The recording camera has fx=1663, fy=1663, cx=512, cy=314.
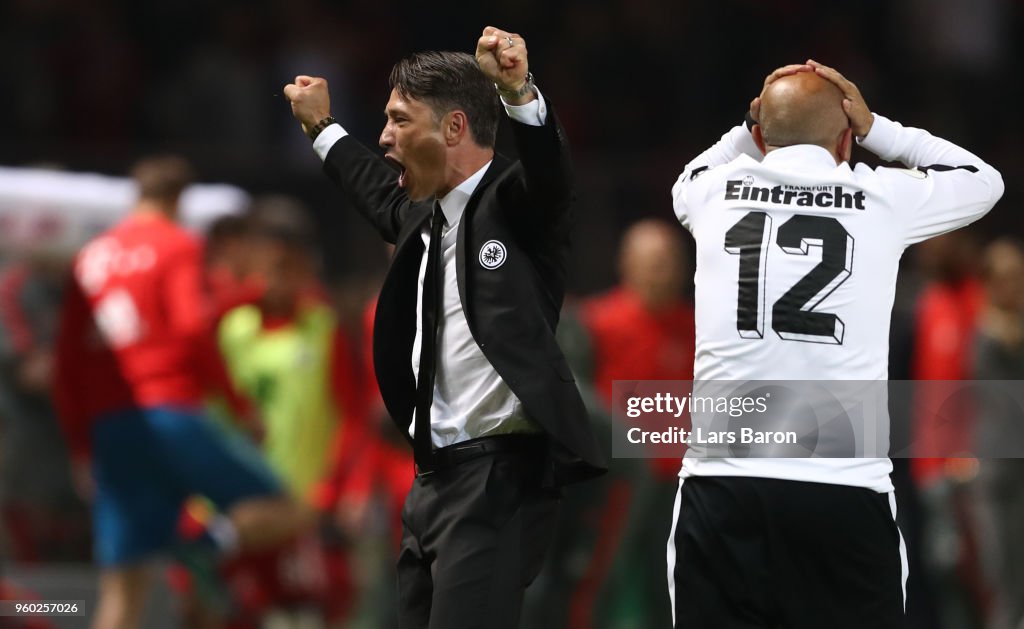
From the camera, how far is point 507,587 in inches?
185

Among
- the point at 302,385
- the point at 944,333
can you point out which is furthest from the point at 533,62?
the point at 944,333

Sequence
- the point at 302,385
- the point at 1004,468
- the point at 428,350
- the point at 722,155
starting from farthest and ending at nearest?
1. the point at 302,385
2. the point at 1004,468
3. the point at 722,155
4. the point at 428,350

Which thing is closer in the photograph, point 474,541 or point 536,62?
point 474,541

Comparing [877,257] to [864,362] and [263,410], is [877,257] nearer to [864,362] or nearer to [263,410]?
[864,362]

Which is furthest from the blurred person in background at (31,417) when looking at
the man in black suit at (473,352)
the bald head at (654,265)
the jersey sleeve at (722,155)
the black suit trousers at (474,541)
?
the jersey sleeve at (722,155)

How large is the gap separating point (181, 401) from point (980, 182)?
5.07 meters

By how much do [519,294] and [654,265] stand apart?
5.08 metres

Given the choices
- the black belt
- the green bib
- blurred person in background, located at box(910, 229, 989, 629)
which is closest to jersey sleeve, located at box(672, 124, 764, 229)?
the black belt

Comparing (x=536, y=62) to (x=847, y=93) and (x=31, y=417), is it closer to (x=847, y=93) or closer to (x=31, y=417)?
(x=31, y=417)

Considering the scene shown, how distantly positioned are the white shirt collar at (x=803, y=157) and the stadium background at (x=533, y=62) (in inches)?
308

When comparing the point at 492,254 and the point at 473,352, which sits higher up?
the point at 492,254

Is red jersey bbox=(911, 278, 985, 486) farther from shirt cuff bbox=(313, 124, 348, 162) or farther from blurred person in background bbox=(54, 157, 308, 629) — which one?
shirt cuff bbox=(313, 124, 348, 162)

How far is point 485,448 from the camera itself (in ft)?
15.6

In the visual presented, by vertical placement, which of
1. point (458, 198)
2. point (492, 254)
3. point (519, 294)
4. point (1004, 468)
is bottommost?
point (1004, 468)
